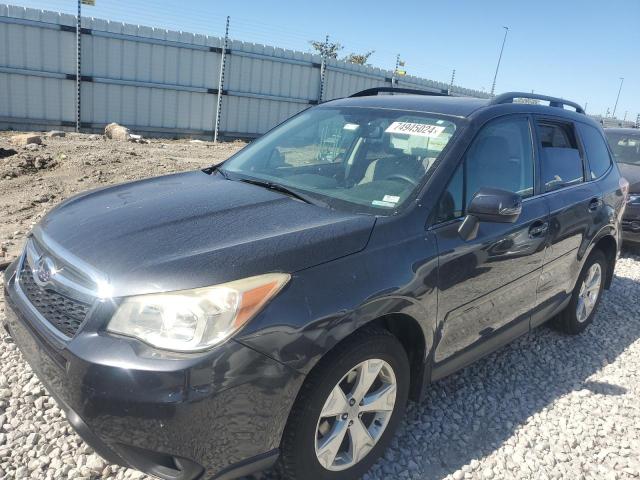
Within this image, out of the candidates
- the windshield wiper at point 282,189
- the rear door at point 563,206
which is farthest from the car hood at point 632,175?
the windshield wiper at point 282,189

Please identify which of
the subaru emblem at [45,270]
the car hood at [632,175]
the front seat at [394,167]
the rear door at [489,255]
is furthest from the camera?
the car hood at [632,175]

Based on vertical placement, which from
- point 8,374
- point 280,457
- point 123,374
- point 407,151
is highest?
point 407,151

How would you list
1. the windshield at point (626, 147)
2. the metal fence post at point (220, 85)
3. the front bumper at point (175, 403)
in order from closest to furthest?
the front bumper at point (175, 403), the windshield at point (626, 147), the metal fence post at point (220, 85)

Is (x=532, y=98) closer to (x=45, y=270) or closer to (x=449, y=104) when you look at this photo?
(x=449, y=104)

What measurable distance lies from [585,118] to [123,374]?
399cm

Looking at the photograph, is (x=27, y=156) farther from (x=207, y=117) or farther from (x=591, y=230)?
(x=591, y=230)

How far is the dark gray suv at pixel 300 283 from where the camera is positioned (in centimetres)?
191

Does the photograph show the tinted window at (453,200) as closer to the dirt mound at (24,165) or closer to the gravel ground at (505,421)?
the gravel ground at (505,421)

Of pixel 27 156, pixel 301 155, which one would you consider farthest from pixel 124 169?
pixel 301 155

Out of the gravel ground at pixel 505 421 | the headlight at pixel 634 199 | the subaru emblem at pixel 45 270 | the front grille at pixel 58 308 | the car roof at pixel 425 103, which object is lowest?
the gravel ground at pixel 505 421

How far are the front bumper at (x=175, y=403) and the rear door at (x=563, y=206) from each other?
2.23m

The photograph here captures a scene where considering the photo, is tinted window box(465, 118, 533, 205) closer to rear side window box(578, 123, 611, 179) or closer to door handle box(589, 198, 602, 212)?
door handle box(589, 198, 602, 212)

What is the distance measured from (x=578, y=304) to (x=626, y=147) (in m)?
5.41

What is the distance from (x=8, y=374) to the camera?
10.1 ft
